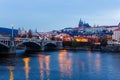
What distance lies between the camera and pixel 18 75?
19906 mm

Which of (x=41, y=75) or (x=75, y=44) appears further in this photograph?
(x=75, y=44)

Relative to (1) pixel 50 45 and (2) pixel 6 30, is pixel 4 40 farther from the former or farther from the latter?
(1) pixel 50 45

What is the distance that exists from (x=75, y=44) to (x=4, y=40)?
29915 millimetres

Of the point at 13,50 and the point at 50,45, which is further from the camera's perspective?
the point at 50,45

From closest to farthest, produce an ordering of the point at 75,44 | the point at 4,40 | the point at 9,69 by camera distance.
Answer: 1. the point at 9,69
2. the point at 4,40
3. the point at 75,44

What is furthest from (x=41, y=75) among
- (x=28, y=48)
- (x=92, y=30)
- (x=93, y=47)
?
(x=92, y=30)

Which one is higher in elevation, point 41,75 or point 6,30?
point 6,30

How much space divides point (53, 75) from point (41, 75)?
24.4 inches

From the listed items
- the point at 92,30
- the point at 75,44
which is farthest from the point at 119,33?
the point at 92,30

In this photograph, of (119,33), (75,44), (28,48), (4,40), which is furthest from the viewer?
(119,33)

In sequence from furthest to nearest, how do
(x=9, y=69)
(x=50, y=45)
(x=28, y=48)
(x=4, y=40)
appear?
(x=50, y=45), (x=28, y=48), (x=4, y=40), (x=9, y=69)

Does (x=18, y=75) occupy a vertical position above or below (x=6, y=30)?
below

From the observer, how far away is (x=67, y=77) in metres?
19.2

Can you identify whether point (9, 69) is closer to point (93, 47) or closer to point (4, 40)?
point (4, 40)
